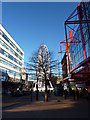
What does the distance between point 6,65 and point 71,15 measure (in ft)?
142

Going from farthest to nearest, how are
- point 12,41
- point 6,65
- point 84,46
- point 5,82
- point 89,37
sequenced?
point 12,41
point 6,65
point 5,82
point 84,46
point 89,37

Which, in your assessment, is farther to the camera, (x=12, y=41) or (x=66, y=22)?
(x=12, y=41)

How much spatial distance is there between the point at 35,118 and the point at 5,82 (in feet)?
155

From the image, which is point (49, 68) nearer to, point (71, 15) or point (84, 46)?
point (84, 46)

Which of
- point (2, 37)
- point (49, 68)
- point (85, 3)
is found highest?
point (2, 37)

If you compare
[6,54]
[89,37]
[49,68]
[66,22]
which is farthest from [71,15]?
[6,54]

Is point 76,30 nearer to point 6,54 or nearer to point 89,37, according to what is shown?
point 89,37

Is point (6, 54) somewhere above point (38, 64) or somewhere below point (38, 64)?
above

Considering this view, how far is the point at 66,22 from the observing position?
32.1m

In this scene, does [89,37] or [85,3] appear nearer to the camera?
[89,37]

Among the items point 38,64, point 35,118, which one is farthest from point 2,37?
point 35,118

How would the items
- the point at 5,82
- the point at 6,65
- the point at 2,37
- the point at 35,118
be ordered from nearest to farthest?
the point at 35,118 → the point at 5,82 → the point at 2,37 → the point at 6,65

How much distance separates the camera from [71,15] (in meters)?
30.5

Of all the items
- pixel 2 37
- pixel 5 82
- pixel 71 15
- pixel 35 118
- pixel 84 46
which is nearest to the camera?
pixel 35 118
